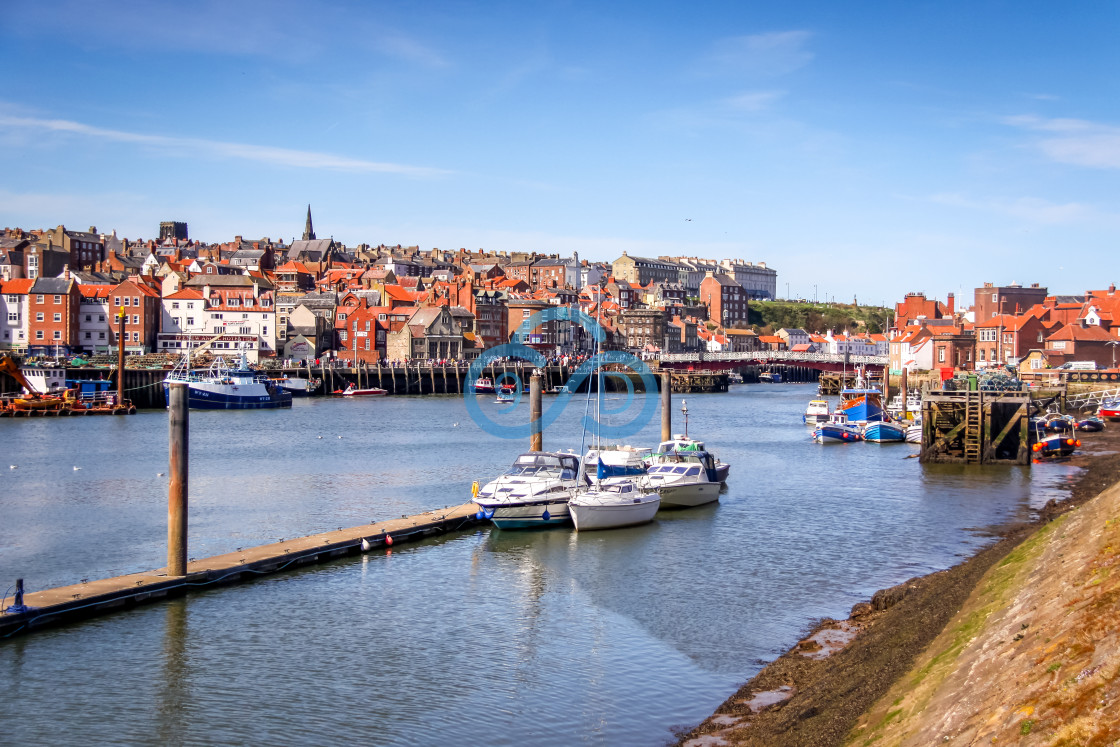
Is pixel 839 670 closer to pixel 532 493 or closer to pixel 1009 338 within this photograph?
pixel 532 493

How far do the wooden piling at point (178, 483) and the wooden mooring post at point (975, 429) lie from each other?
1462 inches

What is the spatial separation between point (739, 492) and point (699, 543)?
11258 millimetres

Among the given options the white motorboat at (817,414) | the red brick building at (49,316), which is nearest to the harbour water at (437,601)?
Result: the white motorboat at (817,414)

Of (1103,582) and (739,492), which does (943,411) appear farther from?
(1103,582)

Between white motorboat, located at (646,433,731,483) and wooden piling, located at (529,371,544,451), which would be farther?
white motorboat, located at (646,433,731,483)

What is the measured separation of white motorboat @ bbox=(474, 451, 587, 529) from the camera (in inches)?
1236

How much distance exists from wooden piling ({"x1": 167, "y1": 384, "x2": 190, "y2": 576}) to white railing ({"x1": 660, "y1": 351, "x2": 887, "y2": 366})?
108760mm

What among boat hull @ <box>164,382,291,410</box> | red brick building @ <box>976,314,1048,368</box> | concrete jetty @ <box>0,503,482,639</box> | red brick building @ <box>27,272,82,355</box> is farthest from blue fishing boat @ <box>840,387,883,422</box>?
red brick building @ <box>27,272,82,355</box>

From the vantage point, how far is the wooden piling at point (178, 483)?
2255 cm

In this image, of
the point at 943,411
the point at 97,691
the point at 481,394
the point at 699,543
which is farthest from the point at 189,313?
the point at 97,691

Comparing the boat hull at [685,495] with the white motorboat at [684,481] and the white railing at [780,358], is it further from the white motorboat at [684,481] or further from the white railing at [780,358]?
the white railing at [780,358]

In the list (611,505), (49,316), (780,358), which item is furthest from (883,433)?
(49,316)

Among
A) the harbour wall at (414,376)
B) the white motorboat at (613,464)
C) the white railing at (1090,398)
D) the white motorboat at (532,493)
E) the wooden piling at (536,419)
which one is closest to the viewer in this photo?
the white motorboat at (532,493)

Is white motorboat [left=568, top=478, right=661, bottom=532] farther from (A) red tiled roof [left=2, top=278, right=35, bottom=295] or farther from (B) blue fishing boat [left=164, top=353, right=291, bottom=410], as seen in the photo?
(A) red tiled roof [left=2, top=278, right=35, bottom=295]
